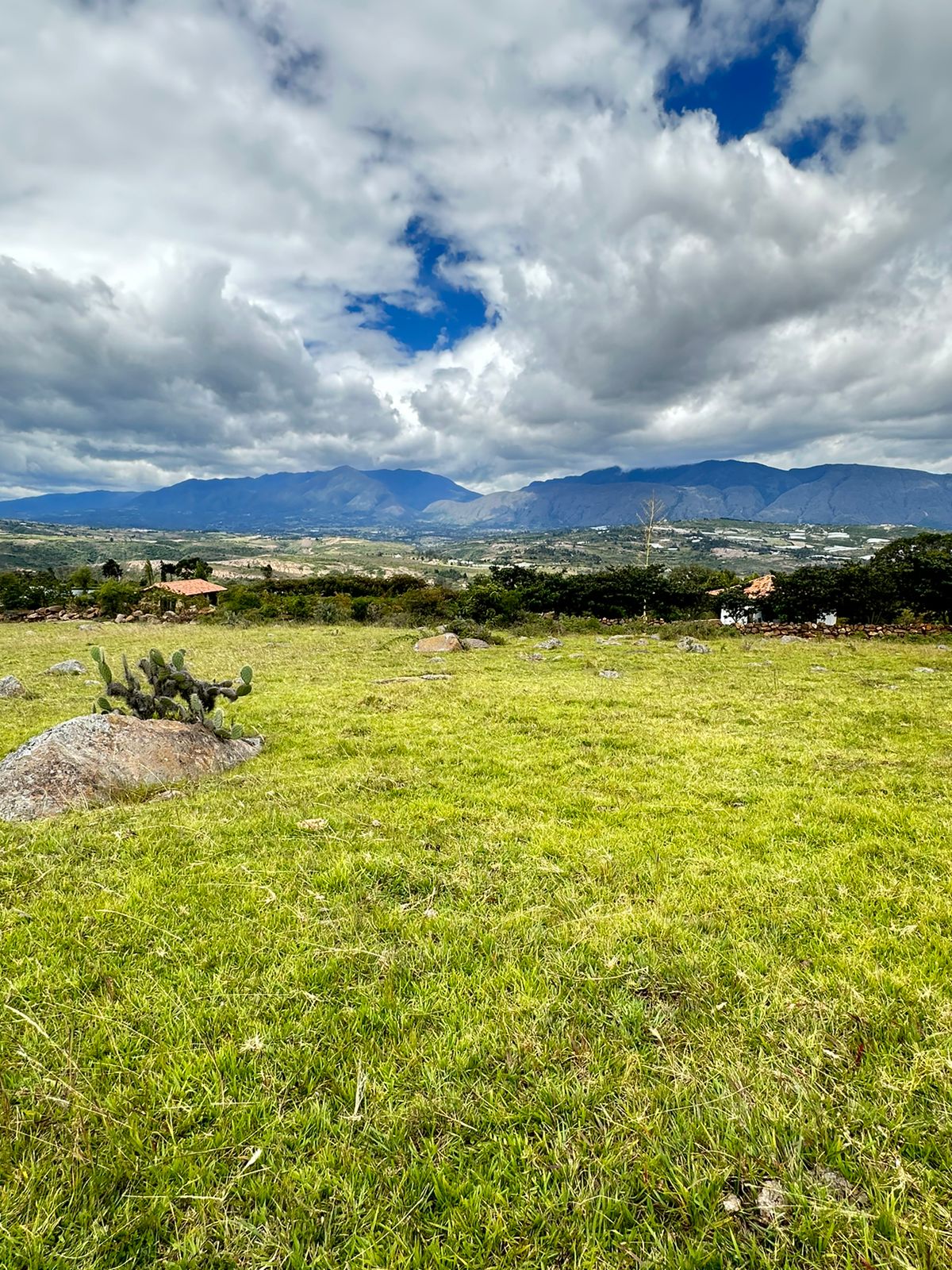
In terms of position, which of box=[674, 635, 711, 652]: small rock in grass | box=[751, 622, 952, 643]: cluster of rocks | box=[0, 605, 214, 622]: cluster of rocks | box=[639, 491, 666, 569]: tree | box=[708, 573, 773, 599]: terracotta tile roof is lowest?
box=[751, 622, 952, 643]: cluster of rocks

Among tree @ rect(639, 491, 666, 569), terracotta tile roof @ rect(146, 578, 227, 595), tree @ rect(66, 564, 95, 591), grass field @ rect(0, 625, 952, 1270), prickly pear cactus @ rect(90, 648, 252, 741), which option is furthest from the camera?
tree @ rect(66, 564, 95, 591)

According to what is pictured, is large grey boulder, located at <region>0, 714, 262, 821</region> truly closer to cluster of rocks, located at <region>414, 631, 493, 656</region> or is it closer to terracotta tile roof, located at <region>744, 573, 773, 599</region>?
cluster of rocks, located at <region>414, 631, 493, 656</region>

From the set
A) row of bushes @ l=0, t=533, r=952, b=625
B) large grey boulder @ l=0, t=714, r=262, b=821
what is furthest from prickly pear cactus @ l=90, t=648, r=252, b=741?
row of bushes @ l=0, t=533, r=952, b=625

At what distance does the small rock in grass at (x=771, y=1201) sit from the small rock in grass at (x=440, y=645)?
68.8 ft

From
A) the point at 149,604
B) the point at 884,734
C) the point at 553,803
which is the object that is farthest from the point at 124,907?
the point at 149,604

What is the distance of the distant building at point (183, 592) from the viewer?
44906 millimetres

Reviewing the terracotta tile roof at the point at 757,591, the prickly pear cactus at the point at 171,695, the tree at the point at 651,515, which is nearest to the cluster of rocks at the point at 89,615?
the prickly pear cactus at the point at 171,695

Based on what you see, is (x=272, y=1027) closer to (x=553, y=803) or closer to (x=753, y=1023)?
(x=753, y=1023)

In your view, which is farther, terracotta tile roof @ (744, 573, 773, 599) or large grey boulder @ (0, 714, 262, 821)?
terracotta tile roof @ (744, 573, 773, 599)

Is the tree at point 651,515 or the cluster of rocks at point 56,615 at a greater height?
the tree at point 651,515

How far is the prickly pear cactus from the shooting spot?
9828 millimetres

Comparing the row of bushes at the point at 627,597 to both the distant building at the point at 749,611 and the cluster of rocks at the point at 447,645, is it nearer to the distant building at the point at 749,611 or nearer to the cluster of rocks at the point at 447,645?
the distant building at the point at 749,611

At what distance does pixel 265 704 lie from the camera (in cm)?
1352

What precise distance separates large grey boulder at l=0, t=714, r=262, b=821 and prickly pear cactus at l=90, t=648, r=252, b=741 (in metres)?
0.33
